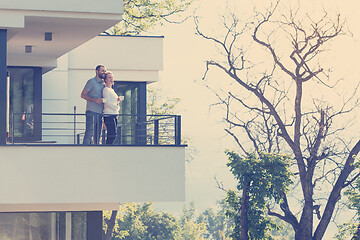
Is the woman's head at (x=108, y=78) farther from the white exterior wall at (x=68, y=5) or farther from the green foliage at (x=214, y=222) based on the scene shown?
the green foliage at (x=214, y=222)

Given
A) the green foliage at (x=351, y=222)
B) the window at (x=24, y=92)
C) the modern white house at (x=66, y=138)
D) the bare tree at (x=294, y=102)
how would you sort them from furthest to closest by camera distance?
the bare tree at (x=294, y=102)
the green foliage at (x=351, y=222)
the window at (x=24, y=92)
the modern white house at (x=66, y=138)

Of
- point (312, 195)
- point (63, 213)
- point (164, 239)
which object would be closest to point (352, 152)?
point (312, 195)

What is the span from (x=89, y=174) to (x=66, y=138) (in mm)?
6289

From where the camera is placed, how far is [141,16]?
1560 inches

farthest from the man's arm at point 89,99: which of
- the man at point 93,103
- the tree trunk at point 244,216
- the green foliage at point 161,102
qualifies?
the green foliage at point 161,102

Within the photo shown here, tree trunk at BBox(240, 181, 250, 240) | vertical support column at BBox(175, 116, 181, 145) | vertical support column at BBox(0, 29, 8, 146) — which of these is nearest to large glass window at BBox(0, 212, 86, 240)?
vertical support column at BBox(0, 29, 8, 146)

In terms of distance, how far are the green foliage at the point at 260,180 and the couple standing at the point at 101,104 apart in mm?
12438

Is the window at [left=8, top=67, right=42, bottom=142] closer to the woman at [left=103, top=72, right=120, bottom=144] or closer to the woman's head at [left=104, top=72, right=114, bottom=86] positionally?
the woman at [left=103, top=72, right=120, bottom=144]

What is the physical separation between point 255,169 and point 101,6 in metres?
13.5

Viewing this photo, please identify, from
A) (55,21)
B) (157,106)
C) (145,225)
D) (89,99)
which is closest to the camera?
(89,99)

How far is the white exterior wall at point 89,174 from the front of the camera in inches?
595

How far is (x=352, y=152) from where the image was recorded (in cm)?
3409

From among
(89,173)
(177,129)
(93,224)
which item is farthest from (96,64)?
(89,173)

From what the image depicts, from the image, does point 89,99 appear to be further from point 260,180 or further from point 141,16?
point 141,16
